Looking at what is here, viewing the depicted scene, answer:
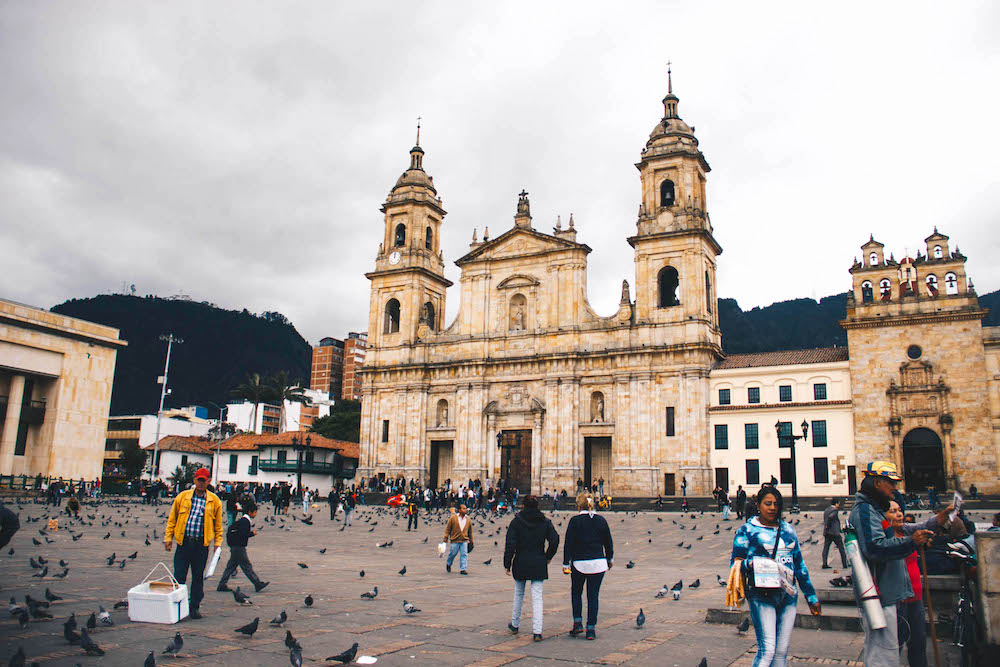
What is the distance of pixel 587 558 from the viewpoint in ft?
27.6

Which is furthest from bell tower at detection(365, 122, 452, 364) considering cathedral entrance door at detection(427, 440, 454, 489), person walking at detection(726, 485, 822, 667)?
person walking at detection(726, 485, 822, 667)

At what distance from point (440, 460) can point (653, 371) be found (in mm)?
15790

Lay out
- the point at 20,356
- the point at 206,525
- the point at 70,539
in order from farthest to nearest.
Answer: the point at 20,356 → the point at 70,539 → the point at 206,525

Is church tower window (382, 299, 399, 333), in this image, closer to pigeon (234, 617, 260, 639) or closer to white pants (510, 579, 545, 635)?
white pants (510, 579, 545, 635)

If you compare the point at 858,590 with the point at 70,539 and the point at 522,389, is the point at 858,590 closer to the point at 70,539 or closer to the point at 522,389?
the point at 70,539

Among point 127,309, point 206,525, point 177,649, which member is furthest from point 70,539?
point 127,309

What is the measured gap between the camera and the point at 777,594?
5918 mm

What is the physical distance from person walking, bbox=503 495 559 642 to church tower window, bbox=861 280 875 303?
1483 inches

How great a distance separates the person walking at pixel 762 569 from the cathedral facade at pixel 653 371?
3239cm

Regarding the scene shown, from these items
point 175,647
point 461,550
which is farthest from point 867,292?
point 175,647

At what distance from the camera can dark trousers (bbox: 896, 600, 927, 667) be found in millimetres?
5785

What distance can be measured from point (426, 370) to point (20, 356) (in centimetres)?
2351

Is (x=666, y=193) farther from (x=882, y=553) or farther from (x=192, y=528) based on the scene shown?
(x=882, y=553)

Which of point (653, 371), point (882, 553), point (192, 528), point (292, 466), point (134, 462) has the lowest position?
point (192, 528)
